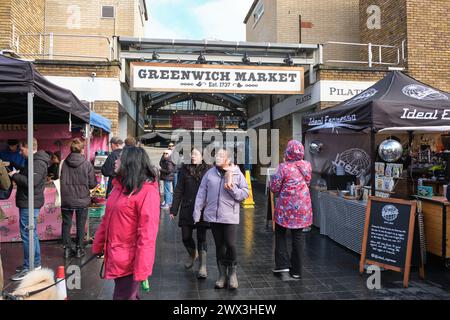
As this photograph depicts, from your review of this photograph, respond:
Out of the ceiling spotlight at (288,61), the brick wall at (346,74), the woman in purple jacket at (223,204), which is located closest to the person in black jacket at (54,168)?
the woman in purple jacket at (223,204)

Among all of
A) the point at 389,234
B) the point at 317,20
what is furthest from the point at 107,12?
the point at 389,234

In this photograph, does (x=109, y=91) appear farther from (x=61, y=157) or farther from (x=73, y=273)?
(x=73, y=273)

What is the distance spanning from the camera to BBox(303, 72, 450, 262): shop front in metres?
4.91

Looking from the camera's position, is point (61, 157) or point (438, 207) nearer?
point (438, 207)

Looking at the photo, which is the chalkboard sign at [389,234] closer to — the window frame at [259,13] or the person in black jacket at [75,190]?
the person in black jacket at [75,190]

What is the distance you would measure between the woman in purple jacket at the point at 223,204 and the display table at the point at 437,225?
9.61 feet

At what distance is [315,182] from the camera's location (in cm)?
762

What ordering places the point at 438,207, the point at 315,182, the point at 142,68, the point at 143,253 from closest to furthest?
the point at 143,253
the point at 438,207
the point at 315,182
the point at 142,68

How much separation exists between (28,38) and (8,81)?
8.04 meters

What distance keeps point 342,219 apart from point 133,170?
435cm

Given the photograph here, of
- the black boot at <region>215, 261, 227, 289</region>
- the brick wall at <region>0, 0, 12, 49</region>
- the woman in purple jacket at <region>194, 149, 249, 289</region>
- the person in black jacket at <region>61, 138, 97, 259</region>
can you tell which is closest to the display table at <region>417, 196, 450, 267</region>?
the woman in purple jacket at <region>194, 149, 249, 289</region>

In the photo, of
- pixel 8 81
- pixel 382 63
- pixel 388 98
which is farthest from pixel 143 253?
pixel 382 63

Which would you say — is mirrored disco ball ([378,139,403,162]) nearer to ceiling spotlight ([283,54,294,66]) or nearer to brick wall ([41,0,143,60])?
ceiling spotlight ([283,54,294,66])

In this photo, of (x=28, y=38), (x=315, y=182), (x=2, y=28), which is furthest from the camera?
(x=28, y=38)
